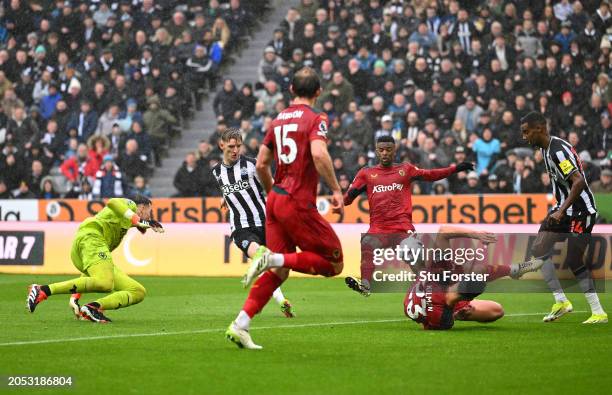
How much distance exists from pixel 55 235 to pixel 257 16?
1113cm

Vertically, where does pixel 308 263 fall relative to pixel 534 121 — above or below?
below

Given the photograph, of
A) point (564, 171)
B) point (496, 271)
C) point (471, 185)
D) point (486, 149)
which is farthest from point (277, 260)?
→ point (486, 149)

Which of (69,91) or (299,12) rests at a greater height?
(299,12)

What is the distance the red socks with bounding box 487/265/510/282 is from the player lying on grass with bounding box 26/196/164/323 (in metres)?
3.77

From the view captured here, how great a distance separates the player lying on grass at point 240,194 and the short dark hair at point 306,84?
4.68 meters

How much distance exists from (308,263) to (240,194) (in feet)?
16.9

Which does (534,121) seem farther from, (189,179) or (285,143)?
(189,179)

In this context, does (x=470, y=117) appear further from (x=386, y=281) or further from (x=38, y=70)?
(x=38, y=70)

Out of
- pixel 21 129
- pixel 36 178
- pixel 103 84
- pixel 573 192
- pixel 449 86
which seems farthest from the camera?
pixel 21 129

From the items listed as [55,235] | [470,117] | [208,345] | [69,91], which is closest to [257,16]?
[69,91]

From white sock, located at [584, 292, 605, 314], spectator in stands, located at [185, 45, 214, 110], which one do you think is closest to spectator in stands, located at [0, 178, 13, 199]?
spectator in stands, located at [185, 45, 214, 110]

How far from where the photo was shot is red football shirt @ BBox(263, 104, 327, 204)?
9742 millimetres

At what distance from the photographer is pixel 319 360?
30.7 ft

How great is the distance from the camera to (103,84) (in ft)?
96.3
